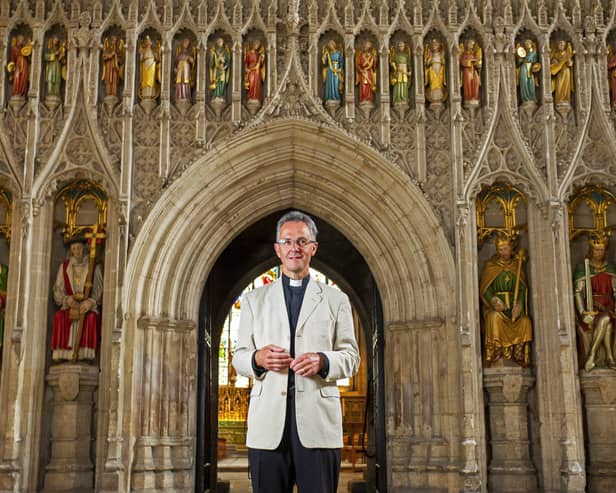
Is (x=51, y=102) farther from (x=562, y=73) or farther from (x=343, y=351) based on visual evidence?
(x=343, y=351)

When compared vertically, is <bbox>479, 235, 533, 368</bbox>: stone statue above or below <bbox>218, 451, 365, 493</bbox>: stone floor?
above

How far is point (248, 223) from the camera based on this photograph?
11633 millimetres

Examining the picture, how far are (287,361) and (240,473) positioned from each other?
594 inches

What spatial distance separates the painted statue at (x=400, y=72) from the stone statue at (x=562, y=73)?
188 centimetres

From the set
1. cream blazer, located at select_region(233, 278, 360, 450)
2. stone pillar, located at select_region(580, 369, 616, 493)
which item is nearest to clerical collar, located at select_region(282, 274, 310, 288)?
cream blazer, located at select_region(233, 278, 360, 450)

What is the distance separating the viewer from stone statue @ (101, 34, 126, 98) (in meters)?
11.1

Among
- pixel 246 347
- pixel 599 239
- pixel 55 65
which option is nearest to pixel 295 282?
pixel 246 347

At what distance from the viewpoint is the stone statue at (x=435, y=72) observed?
11.1 m

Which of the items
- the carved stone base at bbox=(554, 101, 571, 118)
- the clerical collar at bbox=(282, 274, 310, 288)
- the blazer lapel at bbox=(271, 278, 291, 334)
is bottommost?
the blazer lapel at bbox=(271, 278, 291, 334)

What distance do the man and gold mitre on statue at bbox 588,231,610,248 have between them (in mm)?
7938

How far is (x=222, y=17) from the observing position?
443 inches

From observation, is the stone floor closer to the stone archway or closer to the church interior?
the church interior

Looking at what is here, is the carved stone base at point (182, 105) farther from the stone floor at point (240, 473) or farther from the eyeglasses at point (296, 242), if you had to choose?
the eyeglasses at point (296, 242)

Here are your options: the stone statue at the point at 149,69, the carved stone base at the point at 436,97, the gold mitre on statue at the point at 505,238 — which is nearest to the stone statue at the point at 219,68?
the stone statue at the point at 149,69
